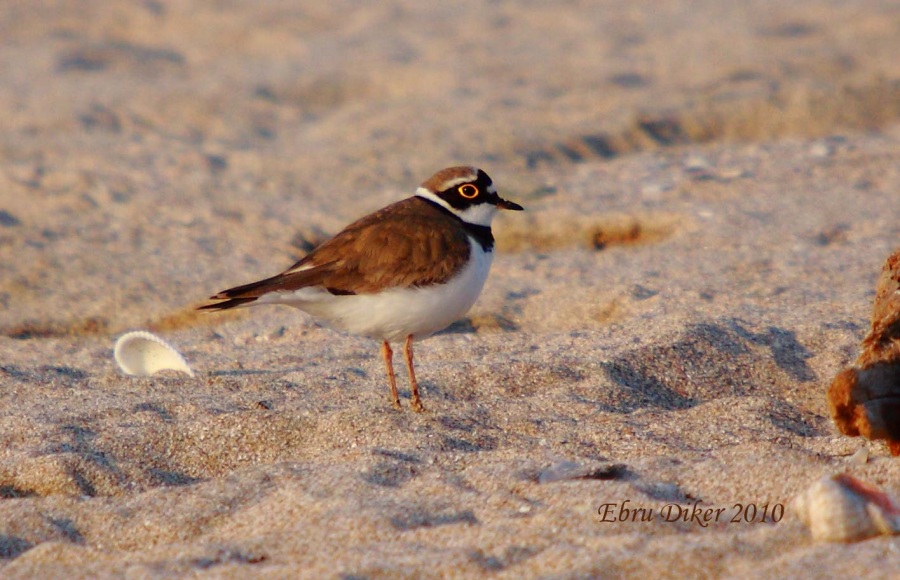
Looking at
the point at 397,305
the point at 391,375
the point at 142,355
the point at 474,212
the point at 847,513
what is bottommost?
the point at 847,513

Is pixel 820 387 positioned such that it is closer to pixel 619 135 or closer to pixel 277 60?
pixel 619 135

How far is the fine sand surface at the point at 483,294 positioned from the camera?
3.41 meters

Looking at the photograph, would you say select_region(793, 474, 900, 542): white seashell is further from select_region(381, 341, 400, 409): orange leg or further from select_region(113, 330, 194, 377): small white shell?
select_region(113, 330, 194, 377): small white shell

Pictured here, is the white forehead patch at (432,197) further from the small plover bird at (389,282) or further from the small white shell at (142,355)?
the small white shell at (142,355)

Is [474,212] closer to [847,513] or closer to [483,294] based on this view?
[483,294]

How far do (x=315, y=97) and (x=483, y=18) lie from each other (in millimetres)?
2780

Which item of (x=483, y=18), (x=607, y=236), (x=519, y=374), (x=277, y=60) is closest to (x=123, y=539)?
(x=519, y=374)

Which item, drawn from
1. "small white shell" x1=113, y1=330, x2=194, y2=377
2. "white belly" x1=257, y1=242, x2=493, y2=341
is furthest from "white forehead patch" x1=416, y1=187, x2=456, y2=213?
"small white shell" x1=113, y1=330, x2=194, y2=377

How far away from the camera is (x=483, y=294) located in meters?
6.26

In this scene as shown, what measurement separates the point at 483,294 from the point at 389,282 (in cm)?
174

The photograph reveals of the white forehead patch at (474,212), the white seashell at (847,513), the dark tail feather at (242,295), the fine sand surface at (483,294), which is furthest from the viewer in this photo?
the white forehead patch at (474,212)

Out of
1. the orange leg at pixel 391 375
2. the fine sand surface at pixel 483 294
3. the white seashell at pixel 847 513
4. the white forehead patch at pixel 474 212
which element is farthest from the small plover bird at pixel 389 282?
the white seashell at pixel 847 513

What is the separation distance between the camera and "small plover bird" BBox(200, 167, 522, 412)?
4551 mm

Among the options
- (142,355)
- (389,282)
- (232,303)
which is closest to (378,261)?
(389,282)
